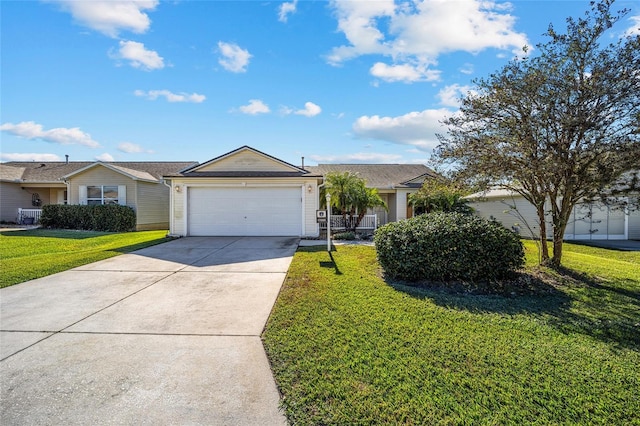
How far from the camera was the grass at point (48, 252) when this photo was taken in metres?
7.17

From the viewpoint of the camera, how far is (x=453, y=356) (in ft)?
11.0

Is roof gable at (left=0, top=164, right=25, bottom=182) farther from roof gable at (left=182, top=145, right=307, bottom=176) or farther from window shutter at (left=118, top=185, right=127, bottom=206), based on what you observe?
roof gable at (left=182, top=145, right=307, bottom=176)

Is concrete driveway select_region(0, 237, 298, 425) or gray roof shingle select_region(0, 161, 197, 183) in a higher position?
gray roof shingle select_region(0, 161, 197, 183)

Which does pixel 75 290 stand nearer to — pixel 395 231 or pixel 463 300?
pixel 395 231

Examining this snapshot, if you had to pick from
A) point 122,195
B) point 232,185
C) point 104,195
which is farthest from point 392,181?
point 104,195

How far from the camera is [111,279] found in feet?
22.1

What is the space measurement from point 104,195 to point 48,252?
8912 millimetres

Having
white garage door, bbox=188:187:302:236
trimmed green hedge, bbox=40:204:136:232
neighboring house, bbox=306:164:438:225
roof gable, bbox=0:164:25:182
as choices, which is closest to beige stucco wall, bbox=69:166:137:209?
trimmed green hedge, bbox=40:204:136:232

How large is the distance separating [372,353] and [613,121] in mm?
6384

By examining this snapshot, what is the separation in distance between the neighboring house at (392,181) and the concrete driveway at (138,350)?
1388 cm

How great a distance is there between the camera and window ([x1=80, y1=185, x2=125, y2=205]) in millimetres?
18047

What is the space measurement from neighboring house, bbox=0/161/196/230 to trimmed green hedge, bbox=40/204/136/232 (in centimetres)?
82

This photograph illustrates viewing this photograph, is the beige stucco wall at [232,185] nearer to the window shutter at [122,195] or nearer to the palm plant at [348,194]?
the palm plant at [348,194]

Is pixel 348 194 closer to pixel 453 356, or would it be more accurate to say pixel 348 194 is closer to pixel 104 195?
pixel 453 356
